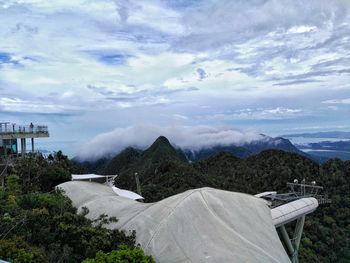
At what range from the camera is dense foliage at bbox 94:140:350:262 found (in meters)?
38.0

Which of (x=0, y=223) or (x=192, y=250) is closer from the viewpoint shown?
(x=192, y=250)

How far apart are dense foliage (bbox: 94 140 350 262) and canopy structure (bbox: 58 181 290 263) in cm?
2190

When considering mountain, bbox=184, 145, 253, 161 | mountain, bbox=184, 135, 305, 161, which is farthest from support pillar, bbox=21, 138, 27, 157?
mountain, bbox=184, 145, 253, 161

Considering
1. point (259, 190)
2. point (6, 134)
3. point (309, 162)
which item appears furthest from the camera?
point (309, 162)

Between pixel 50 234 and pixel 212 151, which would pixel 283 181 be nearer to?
pixel 50 234

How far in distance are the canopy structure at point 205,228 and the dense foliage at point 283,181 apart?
71.9 ft

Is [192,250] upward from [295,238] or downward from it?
upward

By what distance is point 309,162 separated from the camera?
53.3 metres

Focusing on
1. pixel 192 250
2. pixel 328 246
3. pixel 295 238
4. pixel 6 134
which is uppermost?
pixel 6 134

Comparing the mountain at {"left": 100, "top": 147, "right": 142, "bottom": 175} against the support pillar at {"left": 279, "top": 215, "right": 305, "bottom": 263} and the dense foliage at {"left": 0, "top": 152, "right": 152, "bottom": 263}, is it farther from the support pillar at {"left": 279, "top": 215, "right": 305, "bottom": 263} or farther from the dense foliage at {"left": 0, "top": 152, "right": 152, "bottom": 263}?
the dense foliage at {"left": 0, "top": 152, "right": 152, "bottom": 263}

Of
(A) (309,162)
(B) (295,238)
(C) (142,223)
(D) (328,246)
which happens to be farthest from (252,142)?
(C) (142,223)

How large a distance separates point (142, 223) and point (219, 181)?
35.7 metres

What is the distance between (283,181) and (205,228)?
1469 inches

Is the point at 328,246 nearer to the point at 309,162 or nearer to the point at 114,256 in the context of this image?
the point at 309,162
